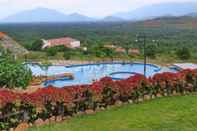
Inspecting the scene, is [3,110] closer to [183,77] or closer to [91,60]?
[183,77]

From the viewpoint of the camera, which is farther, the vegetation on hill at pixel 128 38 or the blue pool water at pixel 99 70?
the vegetation on hill at pixel 128 38

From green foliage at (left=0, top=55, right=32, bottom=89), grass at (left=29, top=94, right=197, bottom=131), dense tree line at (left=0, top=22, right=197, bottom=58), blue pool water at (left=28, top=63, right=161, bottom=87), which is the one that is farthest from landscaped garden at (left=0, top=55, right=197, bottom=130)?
dense tree line at (left=0, top=22, right=197, bottom=58)

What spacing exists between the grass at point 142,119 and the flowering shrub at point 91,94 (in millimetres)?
407

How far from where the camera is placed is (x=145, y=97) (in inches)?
558

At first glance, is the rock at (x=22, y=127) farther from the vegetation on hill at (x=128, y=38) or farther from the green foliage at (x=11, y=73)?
the vegetation on hill at (x=128, y=38)

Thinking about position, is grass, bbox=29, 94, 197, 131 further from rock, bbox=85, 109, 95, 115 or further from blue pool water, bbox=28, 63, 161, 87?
blue pool water, bbox=28, 63, 161, 87

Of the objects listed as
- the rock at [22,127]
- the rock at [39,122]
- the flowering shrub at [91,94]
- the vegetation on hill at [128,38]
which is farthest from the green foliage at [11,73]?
the vegetation on hill at [128,38]

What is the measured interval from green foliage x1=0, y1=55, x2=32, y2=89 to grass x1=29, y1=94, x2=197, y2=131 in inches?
308

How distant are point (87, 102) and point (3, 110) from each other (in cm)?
275

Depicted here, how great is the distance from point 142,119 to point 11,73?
966 centimetres

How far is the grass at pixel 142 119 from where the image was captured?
10.0 meters

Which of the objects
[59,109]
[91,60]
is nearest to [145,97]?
[59,109]

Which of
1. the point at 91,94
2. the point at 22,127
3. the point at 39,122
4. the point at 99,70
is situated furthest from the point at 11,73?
the point at 99,70

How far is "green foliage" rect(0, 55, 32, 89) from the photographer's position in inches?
756
